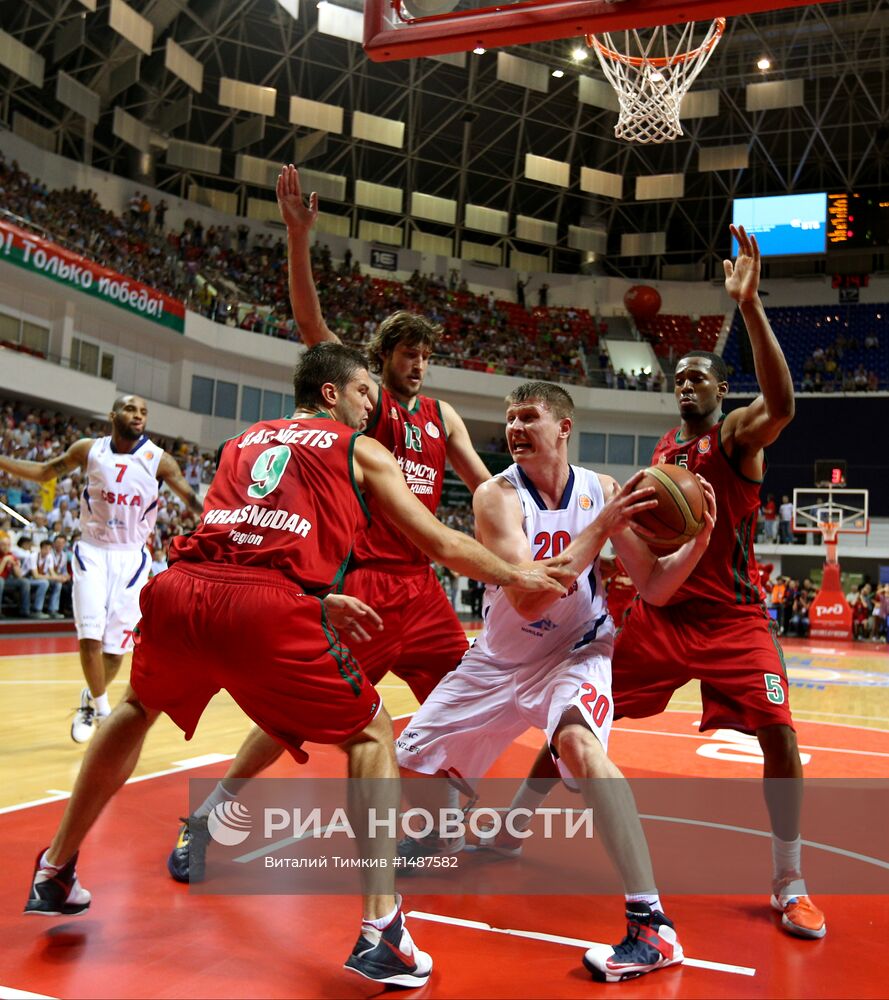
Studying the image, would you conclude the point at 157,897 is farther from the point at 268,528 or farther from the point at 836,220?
the point at 836,220

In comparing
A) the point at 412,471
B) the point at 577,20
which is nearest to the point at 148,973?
the point at 412,471

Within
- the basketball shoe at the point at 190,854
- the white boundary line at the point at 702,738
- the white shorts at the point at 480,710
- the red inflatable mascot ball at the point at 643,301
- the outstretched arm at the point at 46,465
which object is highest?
the red inflatable mascot ball at the point at 643,301

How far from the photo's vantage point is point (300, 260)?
4406mm

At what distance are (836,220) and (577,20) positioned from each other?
27580mm

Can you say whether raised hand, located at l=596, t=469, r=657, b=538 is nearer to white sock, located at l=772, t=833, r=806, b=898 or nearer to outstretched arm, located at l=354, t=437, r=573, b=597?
outstretched arm, located at l=354, t=437, r=573, b=597

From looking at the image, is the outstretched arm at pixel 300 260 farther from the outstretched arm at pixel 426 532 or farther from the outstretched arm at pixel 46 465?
the outstretched arm at pixel 46 465

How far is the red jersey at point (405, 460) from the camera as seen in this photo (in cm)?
434

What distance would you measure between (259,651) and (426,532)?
2.21ft

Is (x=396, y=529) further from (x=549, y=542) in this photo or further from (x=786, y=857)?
(x=786, y=857)

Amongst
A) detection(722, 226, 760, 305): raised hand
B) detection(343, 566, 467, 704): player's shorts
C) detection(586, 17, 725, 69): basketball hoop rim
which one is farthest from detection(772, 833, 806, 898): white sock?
detection(586, 17, 725, 69): basketball hoop rim

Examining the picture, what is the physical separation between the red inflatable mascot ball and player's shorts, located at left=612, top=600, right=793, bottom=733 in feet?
104

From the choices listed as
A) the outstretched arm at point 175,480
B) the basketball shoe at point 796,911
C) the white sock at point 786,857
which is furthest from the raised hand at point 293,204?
the basketball shoe at point 796,911

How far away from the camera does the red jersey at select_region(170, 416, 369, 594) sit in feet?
9.96

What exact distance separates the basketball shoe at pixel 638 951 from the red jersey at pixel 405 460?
189 centimetres
